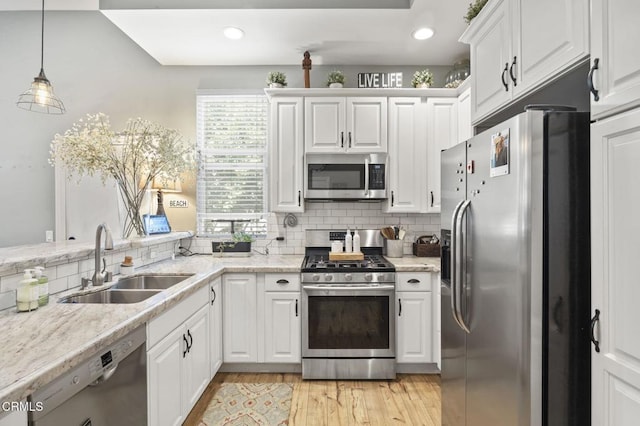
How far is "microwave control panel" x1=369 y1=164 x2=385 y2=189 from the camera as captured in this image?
10.3 feet

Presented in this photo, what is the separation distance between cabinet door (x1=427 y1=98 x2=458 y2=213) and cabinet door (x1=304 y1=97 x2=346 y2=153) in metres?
0.82

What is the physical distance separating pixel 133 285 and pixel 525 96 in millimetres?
2588

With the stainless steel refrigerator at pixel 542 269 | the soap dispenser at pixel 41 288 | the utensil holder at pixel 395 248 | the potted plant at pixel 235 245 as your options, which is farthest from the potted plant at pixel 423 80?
the soap dispenser at pixel 41 288

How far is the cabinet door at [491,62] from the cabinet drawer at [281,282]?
1.80 m

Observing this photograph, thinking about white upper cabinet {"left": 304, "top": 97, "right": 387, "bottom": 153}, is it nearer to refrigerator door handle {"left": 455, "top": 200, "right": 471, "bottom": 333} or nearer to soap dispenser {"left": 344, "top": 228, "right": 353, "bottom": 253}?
soap dispenser {"left": 344, "top": 228, "right": 353, "bottom": 253}

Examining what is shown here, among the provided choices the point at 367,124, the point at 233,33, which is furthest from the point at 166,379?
the point at 233,33

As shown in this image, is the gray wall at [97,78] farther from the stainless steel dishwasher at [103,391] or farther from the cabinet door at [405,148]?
the stainless steel dishwasher at [103,391]

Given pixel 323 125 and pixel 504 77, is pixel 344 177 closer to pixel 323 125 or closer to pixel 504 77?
pixel 323 125

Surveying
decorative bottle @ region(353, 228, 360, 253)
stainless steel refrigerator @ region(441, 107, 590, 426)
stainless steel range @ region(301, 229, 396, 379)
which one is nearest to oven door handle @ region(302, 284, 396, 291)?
stainless steel range @ region(301, 229, 396, 379)

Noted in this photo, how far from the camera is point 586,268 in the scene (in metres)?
1.21

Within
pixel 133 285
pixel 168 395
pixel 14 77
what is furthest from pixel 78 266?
pixel 14 77

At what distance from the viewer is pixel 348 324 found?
9.04 feet

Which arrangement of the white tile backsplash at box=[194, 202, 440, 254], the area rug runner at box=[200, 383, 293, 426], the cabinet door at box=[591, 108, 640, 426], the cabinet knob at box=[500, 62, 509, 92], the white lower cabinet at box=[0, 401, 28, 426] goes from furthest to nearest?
the white tile backsplash at box=[194, 202, 440, 254] → the area rug runner at box=[200, 383, 293, 426] → the cabinet knob at box=[500, 62, 509, 92] → the cabinet door at box=[591, 108, 640, 426] → the white lower cabinet at box=[0, 401, 28, 426]

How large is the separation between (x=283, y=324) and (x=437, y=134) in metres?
2.22
